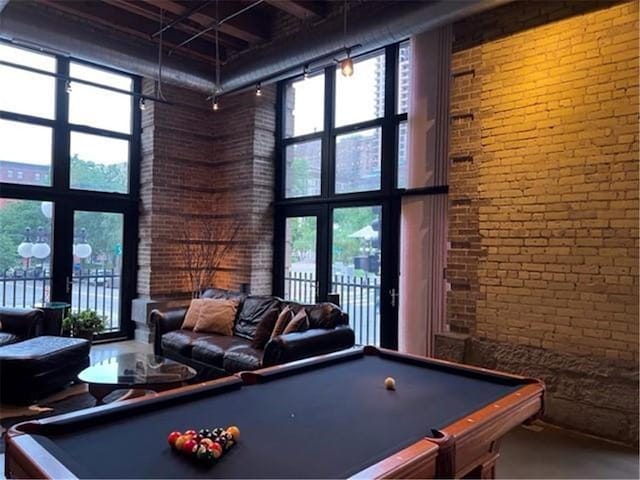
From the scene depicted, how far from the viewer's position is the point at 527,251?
411 cm

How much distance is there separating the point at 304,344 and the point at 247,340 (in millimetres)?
1006

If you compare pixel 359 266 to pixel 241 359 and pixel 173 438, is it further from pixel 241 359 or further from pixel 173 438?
pixel 173 438

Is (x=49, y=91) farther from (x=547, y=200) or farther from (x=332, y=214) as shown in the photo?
(x=547, y=200)

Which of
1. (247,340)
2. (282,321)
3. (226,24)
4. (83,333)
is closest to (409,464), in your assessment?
(282,321)

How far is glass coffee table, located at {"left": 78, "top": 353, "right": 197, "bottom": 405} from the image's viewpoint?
3578 millimetres

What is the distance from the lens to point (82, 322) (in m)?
5.83

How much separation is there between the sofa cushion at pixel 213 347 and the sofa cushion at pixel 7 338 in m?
1.87

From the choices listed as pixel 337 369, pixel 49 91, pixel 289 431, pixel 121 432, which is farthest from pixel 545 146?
pixel 49 91

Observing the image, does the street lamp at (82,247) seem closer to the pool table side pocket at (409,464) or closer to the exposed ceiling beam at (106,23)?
the exposed ceiling beam at (106,23)

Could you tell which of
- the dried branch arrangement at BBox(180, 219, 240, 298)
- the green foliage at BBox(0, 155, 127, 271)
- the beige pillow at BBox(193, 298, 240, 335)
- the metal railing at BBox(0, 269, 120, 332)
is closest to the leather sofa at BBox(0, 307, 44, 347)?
the metal railing at BBox(0, 269, 120, 332)

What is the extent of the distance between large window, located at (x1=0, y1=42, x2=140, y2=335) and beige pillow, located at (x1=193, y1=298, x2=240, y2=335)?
7.29 ft

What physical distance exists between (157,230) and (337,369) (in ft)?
15.5

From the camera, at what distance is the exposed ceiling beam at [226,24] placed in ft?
18.2

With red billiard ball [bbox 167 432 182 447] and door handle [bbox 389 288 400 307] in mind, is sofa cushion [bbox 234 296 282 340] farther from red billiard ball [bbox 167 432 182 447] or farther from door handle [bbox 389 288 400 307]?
red billiard ball [bbox 167 432 182 447]
